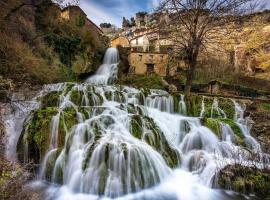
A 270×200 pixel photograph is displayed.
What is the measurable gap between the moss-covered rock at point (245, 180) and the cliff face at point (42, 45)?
31.2 feet

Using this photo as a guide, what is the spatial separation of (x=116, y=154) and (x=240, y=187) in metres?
3.91

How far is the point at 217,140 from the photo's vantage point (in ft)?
37.4

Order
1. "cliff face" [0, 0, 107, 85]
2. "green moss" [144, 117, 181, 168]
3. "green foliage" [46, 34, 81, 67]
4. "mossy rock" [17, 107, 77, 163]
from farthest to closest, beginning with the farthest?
"green foliage" [46, 34, 81, 67] < "cliff face" [0, 0, 107, 85] < "green moss" [144, 117, 181, 168] < "mossy rock" [17, 107, 77, 163]

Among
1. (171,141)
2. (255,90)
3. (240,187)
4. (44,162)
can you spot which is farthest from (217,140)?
(255,90)

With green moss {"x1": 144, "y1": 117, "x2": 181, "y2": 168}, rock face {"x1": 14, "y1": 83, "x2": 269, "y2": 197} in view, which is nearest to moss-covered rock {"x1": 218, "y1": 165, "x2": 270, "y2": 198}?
rock face {"x1": 14, "y1": 83, "x2": 269, "y2": 197}

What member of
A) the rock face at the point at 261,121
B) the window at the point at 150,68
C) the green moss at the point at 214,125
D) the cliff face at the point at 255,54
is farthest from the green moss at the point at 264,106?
the window at the point at 150,68

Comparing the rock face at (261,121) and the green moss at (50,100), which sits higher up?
the green moss at (50,100)

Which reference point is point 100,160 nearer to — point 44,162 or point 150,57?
point 44,162

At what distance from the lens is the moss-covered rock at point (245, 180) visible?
26.5 feet

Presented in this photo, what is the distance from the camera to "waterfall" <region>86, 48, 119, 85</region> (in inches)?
1018

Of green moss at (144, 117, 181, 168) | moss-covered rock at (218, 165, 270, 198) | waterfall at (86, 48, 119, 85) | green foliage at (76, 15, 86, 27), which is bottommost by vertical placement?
moss-covered rock at (218, 165, 270, 198)

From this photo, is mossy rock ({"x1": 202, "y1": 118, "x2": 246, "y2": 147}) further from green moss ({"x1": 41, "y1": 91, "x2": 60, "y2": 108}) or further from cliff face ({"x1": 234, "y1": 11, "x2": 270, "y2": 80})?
cliff face ({"x1": 234, "y1": 11, "x2": 270, "y2": 80})

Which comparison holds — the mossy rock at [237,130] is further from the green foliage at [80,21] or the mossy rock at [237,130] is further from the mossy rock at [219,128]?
the green foliage at [80,21]

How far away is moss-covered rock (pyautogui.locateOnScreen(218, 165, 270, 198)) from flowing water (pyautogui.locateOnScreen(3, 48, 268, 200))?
303 millimetres
